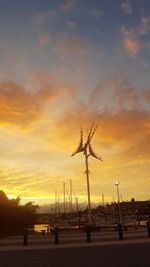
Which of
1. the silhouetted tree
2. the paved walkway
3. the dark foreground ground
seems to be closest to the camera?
the dark foreground ground

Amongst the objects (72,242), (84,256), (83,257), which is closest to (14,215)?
(72,242)

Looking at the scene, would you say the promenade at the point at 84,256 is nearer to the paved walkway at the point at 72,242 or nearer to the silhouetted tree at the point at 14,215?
the paved walkway at the point at 72,242

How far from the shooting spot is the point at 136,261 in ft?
51.8

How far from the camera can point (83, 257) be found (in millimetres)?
17688

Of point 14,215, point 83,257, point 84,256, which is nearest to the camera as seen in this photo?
point 83,257

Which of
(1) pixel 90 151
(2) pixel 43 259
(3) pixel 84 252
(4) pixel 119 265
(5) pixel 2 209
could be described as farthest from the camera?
(1) pixel 90 151

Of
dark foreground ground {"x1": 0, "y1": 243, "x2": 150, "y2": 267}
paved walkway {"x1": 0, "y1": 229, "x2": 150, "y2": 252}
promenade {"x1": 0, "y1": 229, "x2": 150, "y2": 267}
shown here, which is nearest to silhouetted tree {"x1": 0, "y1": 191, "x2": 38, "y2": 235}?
paved walkway {"x1": 0, "y1": 229, "x2": 150, "y2": 252}

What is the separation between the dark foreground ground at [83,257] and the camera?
15.7 metres

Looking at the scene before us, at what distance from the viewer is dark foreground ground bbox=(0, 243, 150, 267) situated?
619 inches

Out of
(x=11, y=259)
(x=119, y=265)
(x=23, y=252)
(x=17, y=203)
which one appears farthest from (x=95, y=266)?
(x=17, y=203)

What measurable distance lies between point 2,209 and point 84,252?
32464 mm

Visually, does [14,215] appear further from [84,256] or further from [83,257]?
[83,257]

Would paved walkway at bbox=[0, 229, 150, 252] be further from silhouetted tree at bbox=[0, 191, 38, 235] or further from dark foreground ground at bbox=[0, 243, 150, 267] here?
silhouetted tree at bbox=[0, 191, 38, 235]

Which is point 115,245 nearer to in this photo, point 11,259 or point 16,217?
point 11,259
